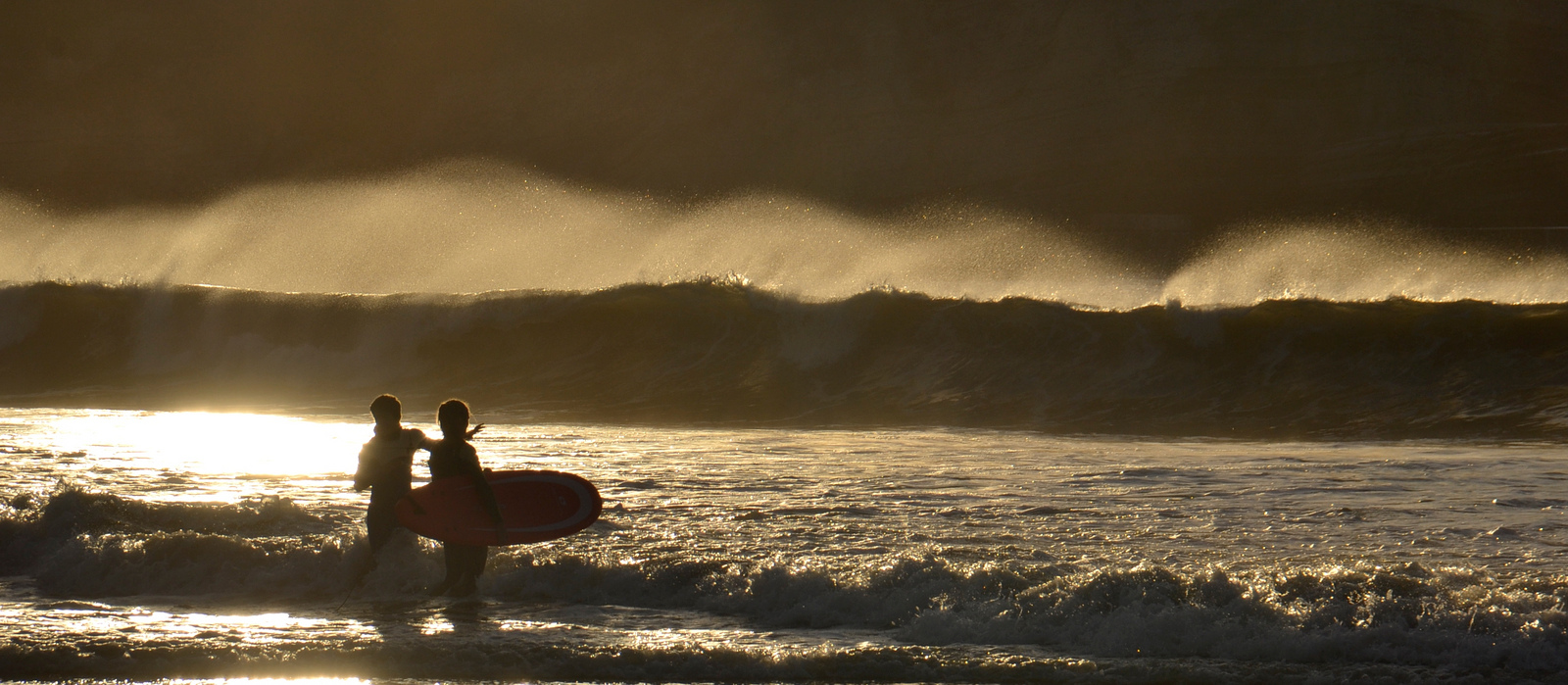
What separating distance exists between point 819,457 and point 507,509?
15.6ft

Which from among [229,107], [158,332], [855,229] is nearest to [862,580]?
[158,332]

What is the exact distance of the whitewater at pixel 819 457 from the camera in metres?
4.87

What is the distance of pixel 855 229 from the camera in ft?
85.5

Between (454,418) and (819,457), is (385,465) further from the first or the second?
(819,457)

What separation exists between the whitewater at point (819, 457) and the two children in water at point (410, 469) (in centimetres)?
16

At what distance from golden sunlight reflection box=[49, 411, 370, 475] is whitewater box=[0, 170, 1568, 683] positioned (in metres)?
0.10

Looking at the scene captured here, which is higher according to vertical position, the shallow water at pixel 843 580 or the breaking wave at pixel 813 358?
the breaking wave at pixel 813 358

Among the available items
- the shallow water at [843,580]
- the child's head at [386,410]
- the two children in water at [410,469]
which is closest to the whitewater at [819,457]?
the shallow water at [843,580]

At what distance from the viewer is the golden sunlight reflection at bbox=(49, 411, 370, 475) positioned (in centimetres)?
942

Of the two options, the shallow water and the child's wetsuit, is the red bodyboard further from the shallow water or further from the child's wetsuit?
the shallow water

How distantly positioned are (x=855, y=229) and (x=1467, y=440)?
1582cm

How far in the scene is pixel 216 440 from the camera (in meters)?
11.4

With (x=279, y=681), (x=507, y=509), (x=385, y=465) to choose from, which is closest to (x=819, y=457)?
(x=507, y=509)

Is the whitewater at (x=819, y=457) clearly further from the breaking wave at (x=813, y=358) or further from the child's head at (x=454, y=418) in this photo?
the child's head at (x=454, y=418)
